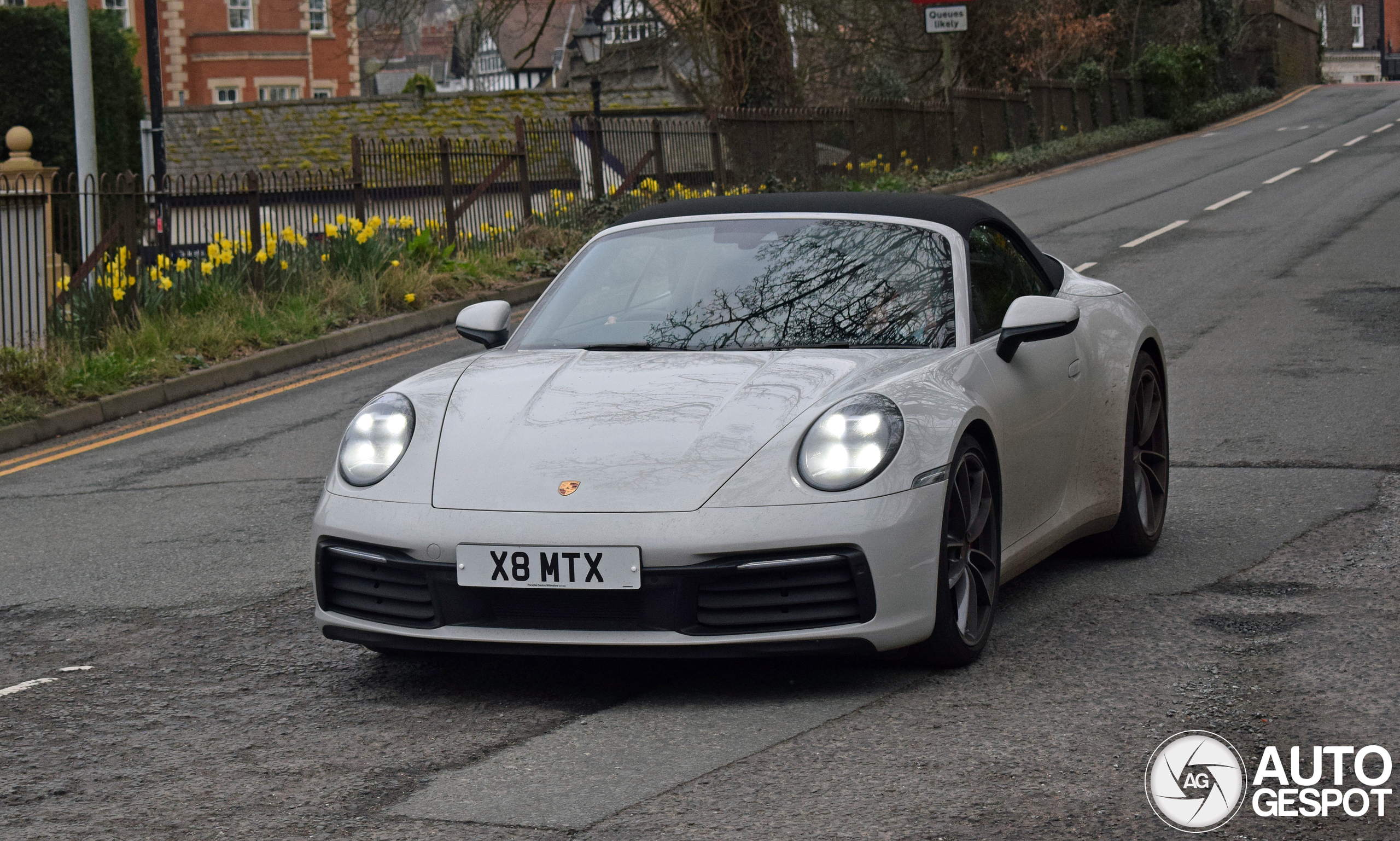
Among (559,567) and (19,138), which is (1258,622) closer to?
(559,567)

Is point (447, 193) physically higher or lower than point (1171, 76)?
lower

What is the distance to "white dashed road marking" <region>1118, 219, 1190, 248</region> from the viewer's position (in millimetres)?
18811

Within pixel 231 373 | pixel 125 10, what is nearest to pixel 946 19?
pixel 231 373

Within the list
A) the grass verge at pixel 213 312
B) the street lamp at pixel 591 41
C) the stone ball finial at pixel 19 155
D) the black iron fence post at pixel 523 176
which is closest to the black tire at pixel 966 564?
the grass verge at pixel 213 312

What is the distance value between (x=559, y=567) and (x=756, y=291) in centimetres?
153

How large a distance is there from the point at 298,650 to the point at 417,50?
503 ft

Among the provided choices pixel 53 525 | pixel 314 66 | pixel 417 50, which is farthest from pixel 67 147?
pixel 417 50

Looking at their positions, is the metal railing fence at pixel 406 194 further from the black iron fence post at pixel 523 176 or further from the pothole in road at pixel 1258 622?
the pothole in road at pixel 1258 622

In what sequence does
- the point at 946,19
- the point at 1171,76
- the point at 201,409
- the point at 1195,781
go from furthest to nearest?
the point at 1171,76 < the point at 946,19 < the point at 201,409 < the point at 1195,781

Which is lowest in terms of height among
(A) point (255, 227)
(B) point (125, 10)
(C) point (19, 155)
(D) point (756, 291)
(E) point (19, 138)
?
(D) point (756, 291)

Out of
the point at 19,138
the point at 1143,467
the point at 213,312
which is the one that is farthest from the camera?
the point at 19,138

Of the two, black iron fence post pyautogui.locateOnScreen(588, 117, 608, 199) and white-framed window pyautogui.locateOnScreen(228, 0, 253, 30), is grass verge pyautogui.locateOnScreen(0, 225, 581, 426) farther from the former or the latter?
white-framed window pyautogui.locateOnScreen(228, 0, 253, 30)

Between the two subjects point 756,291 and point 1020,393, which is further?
point 756,291

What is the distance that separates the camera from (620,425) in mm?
4660
